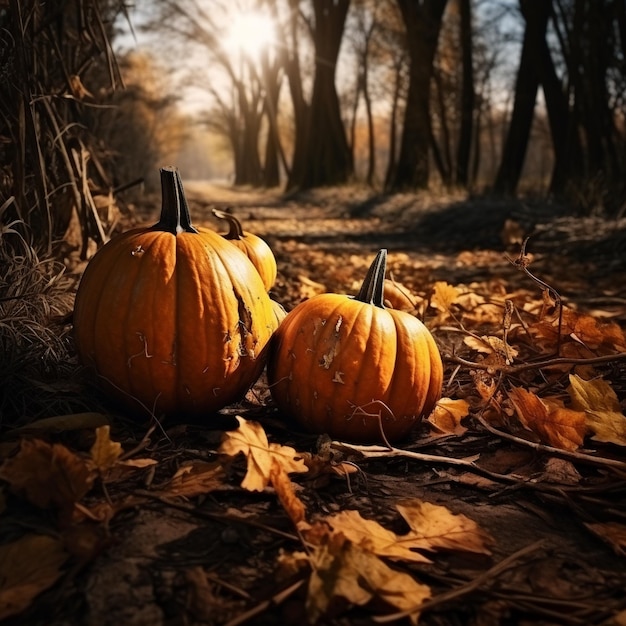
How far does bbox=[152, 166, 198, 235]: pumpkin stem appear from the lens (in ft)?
5.72

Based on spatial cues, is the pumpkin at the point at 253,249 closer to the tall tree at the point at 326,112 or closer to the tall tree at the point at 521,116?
the tall tree at the point at 521,116

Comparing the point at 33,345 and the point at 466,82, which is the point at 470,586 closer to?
the point at 33,345

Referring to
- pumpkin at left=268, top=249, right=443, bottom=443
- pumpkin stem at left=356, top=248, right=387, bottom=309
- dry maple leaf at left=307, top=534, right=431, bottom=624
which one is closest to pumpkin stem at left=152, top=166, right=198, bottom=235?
pumpkin at left=268, top=249, right=443, bottom=443

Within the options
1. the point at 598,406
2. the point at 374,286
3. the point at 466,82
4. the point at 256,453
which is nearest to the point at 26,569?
the point at 256,453

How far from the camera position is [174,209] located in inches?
70.3

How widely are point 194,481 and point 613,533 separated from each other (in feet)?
3.11

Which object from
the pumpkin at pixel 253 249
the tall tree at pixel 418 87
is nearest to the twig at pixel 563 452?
the pumpkin at pixel 253 249

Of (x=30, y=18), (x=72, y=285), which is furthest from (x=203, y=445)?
(x=30, y=18)

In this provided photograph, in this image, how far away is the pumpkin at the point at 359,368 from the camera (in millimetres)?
1701

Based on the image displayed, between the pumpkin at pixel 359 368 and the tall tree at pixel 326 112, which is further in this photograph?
the tall tree at pixel 326 112

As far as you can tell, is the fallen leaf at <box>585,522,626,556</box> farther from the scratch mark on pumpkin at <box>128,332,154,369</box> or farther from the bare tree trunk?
the bare tree trunk

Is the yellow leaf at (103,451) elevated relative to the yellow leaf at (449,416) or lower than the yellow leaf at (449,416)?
elevated

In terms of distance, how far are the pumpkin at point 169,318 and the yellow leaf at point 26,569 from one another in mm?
589

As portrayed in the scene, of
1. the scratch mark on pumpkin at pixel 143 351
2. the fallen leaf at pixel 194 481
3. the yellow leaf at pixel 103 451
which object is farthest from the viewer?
the scratch mark on pumpkin at pixel 143 351
